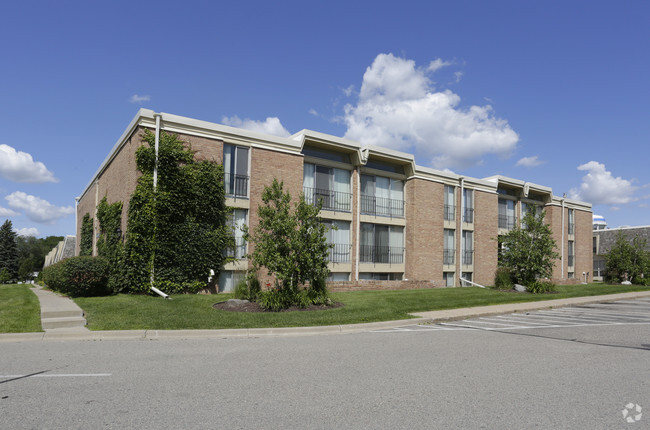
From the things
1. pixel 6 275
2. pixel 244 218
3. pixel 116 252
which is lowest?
pixel 6 275

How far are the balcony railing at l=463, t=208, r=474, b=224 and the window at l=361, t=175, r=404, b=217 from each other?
202 inches

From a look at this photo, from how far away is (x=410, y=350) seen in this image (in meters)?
8.38

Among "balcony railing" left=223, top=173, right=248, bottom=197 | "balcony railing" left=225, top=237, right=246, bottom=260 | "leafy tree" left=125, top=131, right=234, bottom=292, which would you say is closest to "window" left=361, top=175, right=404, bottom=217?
"balcony railing" left=223, top=173, right=248, bottom=197

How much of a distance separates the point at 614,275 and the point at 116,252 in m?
33.6

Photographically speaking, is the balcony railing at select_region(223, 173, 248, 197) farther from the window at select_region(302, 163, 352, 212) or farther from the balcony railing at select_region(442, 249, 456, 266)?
the balcony railing at select_region(442, 249, 456, 266)

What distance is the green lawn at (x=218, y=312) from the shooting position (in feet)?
35.4

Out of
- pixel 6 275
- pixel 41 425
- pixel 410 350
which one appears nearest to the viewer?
pixel 41 425

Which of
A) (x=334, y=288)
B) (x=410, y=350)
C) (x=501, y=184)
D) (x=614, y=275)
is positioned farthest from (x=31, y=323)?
(x=614, y=275)

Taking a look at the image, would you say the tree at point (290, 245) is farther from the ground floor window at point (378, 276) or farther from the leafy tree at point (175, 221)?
the ground floor window at point (378, 276)

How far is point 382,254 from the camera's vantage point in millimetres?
25188

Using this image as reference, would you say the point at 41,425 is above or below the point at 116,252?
below

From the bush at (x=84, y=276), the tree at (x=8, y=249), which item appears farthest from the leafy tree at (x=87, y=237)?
the tree at (x=8, y=249)

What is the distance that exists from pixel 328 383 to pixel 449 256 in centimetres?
2320

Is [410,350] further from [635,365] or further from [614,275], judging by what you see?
[614,275]
